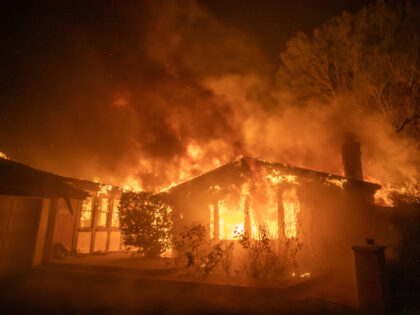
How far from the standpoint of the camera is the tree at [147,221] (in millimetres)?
11953

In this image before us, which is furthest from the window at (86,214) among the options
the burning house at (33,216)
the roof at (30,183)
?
the roof at (30,183)

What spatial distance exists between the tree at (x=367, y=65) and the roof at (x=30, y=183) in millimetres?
16374

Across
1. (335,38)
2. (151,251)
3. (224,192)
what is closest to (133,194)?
(151,251)

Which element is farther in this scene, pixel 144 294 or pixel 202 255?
pixel 202 255

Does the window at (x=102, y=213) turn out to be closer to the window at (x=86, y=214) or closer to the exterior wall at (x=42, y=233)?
the window at (x=86, y=214)

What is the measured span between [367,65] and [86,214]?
17949 mm

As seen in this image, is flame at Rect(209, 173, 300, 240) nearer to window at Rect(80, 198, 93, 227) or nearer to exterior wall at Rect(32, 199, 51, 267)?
exterior wall at Rect(32, 199, 51, 267)

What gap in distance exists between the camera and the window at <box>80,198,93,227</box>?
561 inches

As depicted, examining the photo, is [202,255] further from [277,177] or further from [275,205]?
[277,177]

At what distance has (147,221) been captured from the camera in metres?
12.0

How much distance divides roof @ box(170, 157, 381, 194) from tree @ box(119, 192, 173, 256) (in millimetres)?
1053

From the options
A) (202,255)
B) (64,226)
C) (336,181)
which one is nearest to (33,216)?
(64,226)

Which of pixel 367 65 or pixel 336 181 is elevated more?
pixel 367 65

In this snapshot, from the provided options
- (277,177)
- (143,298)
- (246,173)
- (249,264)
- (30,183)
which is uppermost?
(246,173)
